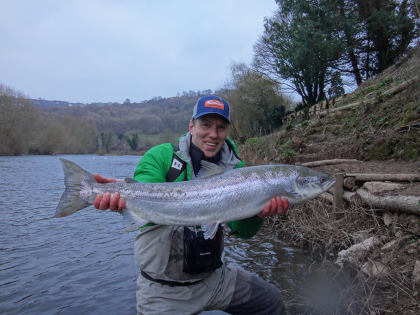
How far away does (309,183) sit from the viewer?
3.82 meters

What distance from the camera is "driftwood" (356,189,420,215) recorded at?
5508 mm

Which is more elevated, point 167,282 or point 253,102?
point 253,102

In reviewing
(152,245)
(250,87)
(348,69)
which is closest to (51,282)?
(152,245)

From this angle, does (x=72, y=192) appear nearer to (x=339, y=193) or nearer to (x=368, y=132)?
(x=339, y=193)

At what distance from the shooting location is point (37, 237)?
34.1 ft

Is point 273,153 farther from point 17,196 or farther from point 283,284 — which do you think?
point 17,196

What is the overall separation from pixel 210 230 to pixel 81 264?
6.30 m

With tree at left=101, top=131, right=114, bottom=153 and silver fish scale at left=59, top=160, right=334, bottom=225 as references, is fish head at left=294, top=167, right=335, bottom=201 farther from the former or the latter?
tree at left=101, top=131, right=114, bottom=153

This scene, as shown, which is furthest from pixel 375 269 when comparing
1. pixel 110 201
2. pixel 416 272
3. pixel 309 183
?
pixel 110 201

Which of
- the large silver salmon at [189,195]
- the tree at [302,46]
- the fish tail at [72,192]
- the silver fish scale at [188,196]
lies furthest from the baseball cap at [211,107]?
the tree at [302,46]

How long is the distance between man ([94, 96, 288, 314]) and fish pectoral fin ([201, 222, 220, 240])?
216mm

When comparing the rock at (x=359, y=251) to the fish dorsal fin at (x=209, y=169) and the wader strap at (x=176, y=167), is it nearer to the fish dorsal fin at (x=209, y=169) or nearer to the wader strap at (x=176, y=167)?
the fish dorsal fin at (x=209, y=169)

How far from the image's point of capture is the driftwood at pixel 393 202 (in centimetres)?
551

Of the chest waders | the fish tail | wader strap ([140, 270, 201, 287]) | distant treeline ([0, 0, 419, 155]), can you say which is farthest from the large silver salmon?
distant treeline ([0, 0, 419, 155])
